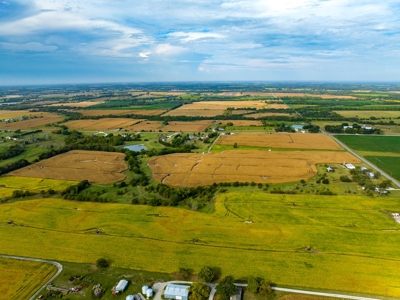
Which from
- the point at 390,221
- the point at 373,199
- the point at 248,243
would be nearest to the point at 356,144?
the point at 373,199

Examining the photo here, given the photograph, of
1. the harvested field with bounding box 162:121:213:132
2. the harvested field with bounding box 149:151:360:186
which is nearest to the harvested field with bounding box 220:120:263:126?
the harvested field with bounding box 162:121:213:132

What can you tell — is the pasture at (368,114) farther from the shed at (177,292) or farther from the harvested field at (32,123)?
the harvested field at (32,123)

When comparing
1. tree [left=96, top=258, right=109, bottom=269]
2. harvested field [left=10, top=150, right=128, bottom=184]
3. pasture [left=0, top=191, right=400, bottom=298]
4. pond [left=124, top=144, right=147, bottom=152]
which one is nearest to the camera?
pasture [left=0, top=191, right=400, bottom=298]

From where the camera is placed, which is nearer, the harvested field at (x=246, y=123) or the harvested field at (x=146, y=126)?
the harvested field at (x=146, y=126)

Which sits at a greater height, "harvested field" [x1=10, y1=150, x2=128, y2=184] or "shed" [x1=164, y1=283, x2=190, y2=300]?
"harvested field" [x1=10, y1=150, x2=128, y2=184]

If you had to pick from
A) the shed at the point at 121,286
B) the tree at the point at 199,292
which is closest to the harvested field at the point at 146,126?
the shed at the point at 121,286

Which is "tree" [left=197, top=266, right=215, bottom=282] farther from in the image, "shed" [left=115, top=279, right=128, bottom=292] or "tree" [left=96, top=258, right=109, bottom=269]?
"tree" [left=96, top=258, right=109, bottom=269]

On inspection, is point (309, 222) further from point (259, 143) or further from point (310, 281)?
point (259, 143)

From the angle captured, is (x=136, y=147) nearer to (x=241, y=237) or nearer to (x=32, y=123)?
(x=241, y=237)
